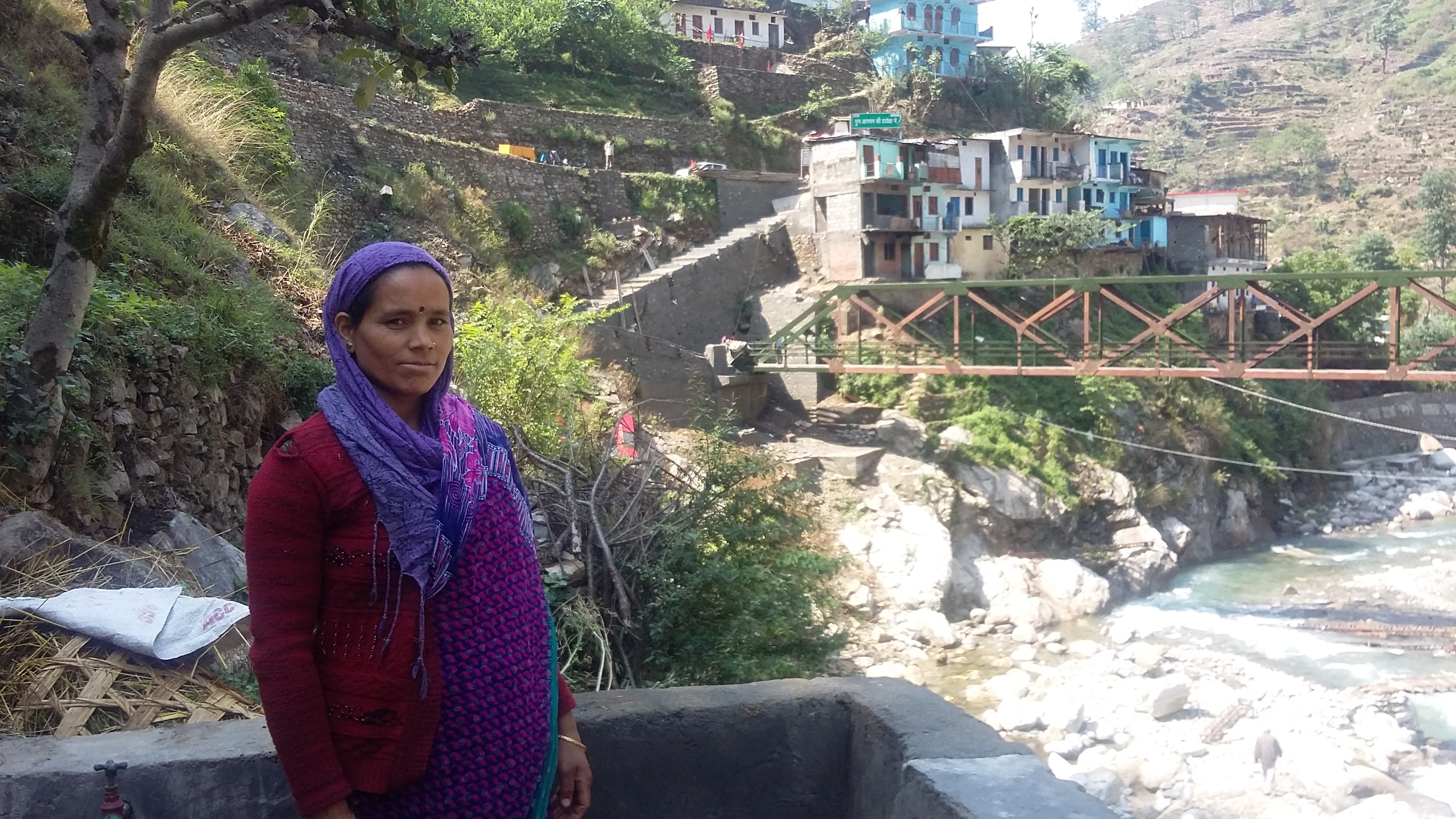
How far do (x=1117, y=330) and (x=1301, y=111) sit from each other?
50.7 metres

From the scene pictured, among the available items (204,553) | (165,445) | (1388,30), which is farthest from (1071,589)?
(1388,30)

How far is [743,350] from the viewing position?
18875 millimetres

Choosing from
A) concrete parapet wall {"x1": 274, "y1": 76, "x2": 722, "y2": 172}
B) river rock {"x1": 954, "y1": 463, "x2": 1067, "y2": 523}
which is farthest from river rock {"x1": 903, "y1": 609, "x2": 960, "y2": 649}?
concrete parapet wall {"x1": 274, "y1": 76, "x2": 722, "y2": 172}

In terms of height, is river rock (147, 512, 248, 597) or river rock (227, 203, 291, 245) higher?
river rock (227, 203, 291, 245)

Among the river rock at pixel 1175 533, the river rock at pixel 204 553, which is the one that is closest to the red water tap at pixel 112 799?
the river rock at pixel 204 553

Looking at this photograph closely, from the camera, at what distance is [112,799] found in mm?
1942

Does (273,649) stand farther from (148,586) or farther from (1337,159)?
(1337,159)

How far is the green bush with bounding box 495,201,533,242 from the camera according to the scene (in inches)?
760

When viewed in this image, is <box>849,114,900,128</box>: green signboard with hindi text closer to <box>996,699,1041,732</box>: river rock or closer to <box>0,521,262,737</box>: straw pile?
<box>996,699,1041,732</box>: river rock

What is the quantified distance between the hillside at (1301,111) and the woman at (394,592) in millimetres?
38876

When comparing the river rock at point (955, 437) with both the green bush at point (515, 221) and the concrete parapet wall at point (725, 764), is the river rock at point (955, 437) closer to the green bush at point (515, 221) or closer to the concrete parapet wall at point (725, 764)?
the green bush at point (515, 221)

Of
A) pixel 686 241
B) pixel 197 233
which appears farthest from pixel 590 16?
pixel 197 233

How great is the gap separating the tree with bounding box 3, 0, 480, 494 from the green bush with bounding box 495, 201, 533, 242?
50.6 feet

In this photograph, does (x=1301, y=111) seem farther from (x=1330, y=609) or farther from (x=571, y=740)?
(x=571, y=740)
